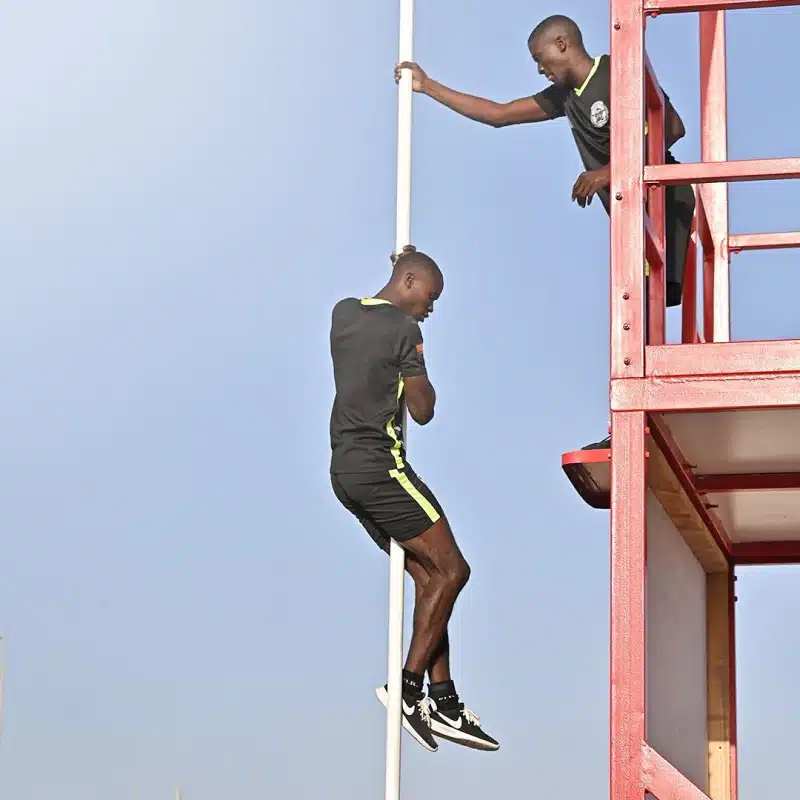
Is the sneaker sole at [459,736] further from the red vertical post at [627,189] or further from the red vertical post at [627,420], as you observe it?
the red vertical post at [627,189]

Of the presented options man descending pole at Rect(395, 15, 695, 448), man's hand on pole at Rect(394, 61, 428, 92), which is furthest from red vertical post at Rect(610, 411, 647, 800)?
man's hand on pole at Rect(394, 61, 428, 92)

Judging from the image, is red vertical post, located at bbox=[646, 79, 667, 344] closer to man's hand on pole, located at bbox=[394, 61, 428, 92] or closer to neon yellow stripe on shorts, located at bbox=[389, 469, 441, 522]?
man's hand on pole, located at bbox=[394, 61, 428, 92]

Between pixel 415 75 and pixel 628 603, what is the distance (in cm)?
247

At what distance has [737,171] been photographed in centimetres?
702

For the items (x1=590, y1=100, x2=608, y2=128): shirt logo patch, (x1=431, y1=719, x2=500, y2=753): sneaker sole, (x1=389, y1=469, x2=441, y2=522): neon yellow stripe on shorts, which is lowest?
(x1=431, y1=719, x2=500, y2=753): sneaker sole

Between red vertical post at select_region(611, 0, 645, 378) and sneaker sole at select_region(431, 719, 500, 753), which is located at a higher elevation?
red vertical post at select_region(611, 0, 645, 378)

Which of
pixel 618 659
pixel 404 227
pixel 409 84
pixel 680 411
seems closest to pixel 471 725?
pixel 618 659

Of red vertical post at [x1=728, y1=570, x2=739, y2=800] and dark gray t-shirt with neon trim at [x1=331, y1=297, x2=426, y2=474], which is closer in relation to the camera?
dark gray t-shirt with neon trim at [x1=331, y1=297, x2=426, y2=474]

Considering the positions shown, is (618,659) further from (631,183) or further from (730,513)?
(730,513)

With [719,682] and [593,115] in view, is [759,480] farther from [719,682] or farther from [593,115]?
[719,682]

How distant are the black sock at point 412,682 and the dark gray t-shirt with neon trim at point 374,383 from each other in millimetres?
844

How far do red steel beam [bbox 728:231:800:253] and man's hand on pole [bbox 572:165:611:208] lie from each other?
2431 millimetres

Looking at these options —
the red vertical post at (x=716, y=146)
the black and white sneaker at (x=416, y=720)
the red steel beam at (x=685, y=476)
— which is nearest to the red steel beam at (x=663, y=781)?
the black and white sneaker at (x=416, y=720)

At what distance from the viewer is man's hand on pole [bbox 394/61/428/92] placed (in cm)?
761
